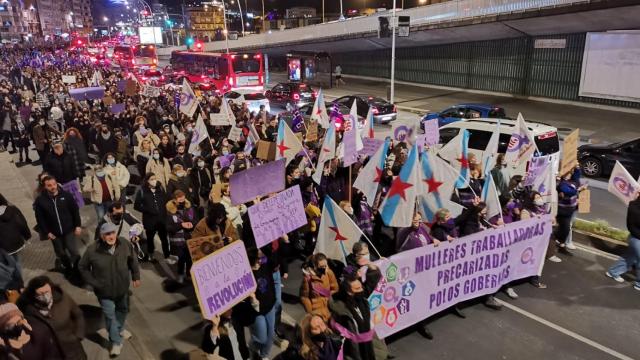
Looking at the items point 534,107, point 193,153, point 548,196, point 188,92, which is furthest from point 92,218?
point 534,107

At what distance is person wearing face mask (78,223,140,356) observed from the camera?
5.59 metres

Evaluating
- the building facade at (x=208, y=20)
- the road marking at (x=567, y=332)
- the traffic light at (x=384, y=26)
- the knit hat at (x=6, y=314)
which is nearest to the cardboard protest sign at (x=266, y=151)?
the road marking at (x=567, y=332)

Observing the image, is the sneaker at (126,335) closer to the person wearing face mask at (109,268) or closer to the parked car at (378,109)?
the person wearing face mask at (109,268)

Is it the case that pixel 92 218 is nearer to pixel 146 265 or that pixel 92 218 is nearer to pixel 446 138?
pixel 146 265

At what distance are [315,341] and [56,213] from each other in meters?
4.78

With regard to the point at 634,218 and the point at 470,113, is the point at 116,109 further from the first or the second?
the point at 634,218

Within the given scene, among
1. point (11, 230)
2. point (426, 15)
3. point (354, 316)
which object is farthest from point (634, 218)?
point (426, 15)

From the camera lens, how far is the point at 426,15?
3158cm

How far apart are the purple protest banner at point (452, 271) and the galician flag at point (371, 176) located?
2210mm

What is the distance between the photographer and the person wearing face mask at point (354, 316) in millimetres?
5016

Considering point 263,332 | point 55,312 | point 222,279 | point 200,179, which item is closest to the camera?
point 55,312

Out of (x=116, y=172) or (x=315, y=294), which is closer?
(x=315, y=294)

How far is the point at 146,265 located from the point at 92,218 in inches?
122

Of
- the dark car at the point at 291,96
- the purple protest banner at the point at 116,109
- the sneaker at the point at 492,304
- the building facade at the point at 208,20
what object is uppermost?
the building facade at the point at 208,20
